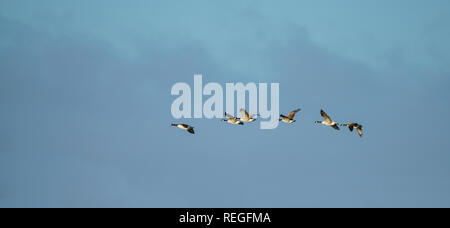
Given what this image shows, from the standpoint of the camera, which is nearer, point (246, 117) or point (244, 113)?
point (244, 113)

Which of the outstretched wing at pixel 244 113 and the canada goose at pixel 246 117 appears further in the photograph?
the canada goose at pixel 246 117

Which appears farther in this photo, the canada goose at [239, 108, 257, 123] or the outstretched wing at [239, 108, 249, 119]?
the canada goose at [239, 108, 257, 123]
